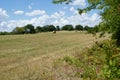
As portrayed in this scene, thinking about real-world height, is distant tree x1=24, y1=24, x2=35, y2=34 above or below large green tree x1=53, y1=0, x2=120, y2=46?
below

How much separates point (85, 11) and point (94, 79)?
8869 millimetres

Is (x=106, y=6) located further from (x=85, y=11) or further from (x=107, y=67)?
(x=107, y=67)

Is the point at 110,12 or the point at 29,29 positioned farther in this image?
the point at 29,29

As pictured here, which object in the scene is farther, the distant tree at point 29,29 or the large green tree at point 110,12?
the distant tree at point 29,29

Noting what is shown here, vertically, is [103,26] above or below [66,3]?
below

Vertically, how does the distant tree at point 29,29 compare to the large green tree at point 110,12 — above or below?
below

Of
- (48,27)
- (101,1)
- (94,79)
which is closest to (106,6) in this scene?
(101,1)

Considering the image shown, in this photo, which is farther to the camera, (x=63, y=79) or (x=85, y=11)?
(x=85, y=11)

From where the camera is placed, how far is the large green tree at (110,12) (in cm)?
1169

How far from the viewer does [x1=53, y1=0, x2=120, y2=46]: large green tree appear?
11.7 meters

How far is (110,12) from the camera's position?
39.6ft

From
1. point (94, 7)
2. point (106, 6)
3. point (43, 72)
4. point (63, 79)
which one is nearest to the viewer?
point (63, 79)

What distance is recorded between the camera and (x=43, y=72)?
10.8 metres

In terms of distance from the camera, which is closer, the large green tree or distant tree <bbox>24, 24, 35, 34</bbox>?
the large green tree
